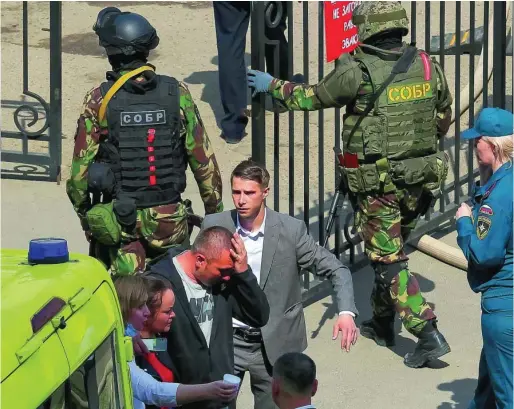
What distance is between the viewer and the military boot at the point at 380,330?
23.9ft

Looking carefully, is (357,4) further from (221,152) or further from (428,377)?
(221,152)

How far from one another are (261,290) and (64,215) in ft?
14.6

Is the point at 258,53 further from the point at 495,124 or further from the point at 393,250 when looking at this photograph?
the point at 495,124

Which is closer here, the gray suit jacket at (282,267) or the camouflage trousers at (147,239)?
the gray suit jacket at (282,267)

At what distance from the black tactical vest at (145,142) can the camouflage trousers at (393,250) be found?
1158 millimetres

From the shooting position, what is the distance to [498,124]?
5359 millimetres

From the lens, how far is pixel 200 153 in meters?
6.55

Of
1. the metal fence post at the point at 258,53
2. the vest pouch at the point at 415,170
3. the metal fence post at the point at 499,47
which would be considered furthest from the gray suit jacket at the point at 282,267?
the metal fence post at the point at 499,47

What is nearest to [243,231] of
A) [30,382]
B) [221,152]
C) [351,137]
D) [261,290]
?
[261,290]

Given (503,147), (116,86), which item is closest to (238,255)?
(503,147)

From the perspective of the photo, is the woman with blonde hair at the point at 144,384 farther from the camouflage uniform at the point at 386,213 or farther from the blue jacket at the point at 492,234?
the camouflage uniform at the point at 386,213

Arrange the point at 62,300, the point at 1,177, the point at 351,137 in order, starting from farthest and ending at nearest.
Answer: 1. the point at 1,177
2. the point at 351,137
3. the point at 62,300

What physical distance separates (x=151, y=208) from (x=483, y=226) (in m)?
1.91

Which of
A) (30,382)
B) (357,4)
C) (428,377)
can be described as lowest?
(428,377)
